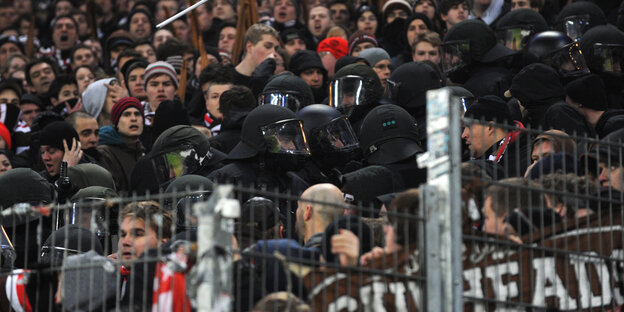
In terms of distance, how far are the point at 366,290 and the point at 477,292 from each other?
0.61m

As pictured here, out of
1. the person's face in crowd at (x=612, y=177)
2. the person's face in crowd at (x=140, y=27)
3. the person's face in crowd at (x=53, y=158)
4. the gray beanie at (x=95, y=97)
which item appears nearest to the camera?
the person's face in crowd at (x=612, y=177)

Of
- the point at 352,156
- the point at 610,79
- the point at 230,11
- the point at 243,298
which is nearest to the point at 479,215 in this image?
the point at 243,298

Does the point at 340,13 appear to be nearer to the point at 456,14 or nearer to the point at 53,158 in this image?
the point at 456,14

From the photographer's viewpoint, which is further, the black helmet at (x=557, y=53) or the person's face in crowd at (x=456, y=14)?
the person's face in crowd at (x=456, y=14)

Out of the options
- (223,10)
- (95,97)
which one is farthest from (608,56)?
(223,10)

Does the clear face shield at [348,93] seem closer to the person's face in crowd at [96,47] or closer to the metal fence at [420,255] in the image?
the metal fence at [420,255]

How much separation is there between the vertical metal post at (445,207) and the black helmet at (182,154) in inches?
228

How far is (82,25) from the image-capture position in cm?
2134

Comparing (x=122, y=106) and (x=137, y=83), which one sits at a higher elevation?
(x=137, y=83)

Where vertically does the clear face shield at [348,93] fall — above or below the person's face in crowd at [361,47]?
below

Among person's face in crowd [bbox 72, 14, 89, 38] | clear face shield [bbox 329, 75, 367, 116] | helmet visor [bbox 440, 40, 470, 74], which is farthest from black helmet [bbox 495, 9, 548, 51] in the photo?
person's face in crowd [bbox 72, 14, 89, 38]

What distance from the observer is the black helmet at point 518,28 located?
50.5 feet

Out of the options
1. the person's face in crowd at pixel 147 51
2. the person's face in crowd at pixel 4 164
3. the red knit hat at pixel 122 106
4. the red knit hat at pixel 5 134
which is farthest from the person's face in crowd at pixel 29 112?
the person's face in crowd at pixel 4 164

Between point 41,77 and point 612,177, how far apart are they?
1174cm
